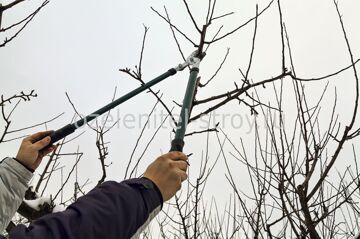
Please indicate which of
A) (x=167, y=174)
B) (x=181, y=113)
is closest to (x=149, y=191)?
(x=167, y=174)

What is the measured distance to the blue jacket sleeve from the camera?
100 cm

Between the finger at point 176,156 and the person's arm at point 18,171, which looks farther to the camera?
the person's arm at point 18,171

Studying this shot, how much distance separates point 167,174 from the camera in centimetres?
121

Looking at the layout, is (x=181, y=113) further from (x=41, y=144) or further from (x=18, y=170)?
(x=18, y=170)

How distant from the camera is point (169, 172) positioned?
121 centimetres

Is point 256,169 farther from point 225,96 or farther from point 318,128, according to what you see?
point 225,96

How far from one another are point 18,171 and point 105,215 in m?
0.89

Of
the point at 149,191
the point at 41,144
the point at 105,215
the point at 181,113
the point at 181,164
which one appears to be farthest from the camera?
the point at 41,144

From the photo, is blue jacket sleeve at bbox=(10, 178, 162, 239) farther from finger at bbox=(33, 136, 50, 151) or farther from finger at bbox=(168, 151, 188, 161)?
finger at bbox=(33, 136, 50, 151)

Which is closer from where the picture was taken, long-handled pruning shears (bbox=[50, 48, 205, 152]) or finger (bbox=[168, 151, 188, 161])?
finger (bbox=[168, 151, 188, 161])

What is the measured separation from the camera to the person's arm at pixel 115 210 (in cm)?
101

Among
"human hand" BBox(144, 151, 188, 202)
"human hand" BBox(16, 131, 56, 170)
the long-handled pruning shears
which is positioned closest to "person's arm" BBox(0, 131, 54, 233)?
"human hand" BBox(16, 131, 56, 170)

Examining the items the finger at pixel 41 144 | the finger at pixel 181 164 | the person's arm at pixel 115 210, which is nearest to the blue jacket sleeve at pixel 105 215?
the person's arm at pixel 115 210

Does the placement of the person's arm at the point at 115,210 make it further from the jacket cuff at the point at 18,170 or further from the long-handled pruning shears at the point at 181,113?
the jacket cuff at the point at 18,170
